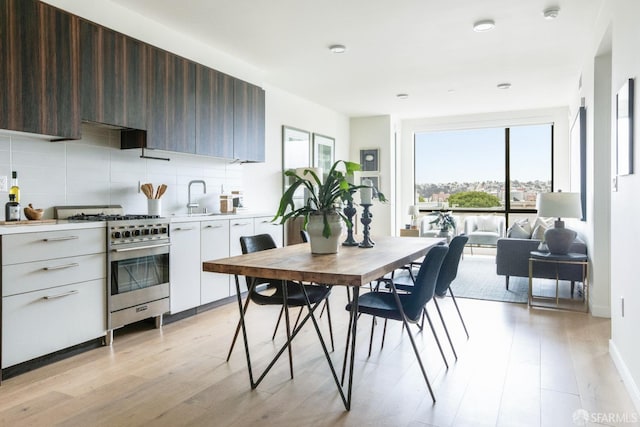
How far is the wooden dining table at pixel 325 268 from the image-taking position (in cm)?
212

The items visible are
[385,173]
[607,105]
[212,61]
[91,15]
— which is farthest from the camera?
[385,173]

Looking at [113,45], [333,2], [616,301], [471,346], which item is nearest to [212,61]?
[113,45]

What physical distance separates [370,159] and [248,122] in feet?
12.9

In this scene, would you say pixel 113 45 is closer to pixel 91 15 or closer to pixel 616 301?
pixel 91 15

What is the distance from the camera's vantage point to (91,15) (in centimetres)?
340

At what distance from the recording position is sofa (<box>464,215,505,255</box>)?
7.53 meters

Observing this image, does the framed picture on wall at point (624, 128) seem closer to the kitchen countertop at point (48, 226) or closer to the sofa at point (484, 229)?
the kitchen countertop at point (48, 226)

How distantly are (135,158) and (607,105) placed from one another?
4.24 meters

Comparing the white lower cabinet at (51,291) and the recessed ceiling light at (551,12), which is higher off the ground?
the recessed ceiling light at (551,12)

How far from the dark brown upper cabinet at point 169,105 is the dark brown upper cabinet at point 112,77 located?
8 cm

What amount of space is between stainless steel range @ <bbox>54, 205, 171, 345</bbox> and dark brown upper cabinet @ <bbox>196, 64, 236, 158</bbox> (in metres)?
1.01

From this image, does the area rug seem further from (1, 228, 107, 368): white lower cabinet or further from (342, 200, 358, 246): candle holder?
(1, 228, 107, 368): white lower cabinet

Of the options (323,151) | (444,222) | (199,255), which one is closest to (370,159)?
(323,151)

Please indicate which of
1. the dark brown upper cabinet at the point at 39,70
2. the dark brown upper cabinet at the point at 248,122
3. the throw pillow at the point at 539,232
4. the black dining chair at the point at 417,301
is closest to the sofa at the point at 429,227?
the throw pillow at the point at 539,232
